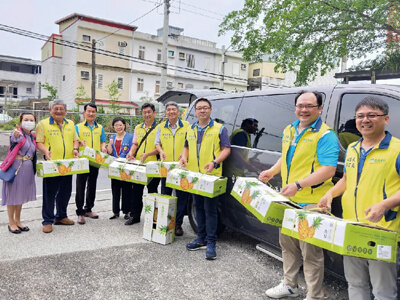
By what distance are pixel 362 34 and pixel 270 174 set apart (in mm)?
10777

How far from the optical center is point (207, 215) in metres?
4.01

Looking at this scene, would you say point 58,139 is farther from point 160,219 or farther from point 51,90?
point 51,90

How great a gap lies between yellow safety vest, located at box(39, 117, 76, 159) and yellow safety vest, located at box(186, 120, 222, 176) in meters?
1.90

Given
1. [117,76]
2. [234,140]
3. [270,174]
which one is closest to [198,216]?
[234,140]

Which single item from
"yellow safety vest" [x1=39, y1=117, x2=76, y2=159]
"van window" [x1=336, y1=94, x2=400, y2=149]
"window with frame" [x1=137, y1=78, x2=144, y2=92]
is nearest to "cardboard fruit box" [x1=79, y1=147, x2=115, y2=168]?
"yellow safety vest" [x1=39, y1=117, x2=76, y2=159]

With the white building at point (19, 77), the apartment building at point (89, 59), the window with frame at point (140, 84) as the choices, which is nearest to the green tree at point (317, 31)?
the apartment building at point (89, 59)

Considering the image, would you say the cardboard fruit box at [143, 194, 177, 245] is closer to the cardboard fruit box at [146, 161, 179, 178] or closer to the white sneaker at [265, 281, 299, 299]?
the cardboard fruit box at [146, 161, 179, 178]

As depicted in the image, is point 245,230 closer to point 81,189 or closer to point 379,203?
point 379,203

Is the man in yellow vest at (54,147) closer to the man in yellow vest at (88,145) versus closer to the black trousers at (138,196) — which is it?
the man in yellow vest at (88,145)

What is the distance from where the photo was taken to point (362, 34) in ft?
38.7

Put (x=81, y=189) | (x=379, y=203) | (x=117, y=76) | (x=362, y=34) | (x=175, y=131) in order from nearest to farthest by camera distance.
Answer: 1. (x=379, y=203)
2. (x=175, y=131)
3. (x=81, y=189)
4. (x=362, y=34)
5. (x=117, y=76)

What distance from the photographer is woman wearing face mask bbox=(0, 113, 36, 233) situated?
4414mm

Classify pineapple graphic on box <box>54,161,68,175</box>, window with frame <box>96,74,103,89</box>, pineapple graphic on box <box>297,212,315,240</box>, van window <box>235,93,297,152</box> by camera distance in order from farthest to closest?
A: window with frame <box>96,74,103,89</box> < pineapple graphic on box <box>54,161,68,175</box> < van window <box>235,93,297,152</box> < pineapple graphic on box <box>297,212,315,240</box>

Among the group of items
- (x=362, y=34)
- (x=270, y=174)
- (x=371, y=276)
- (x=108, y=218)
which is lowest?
(x=108, y=218)
